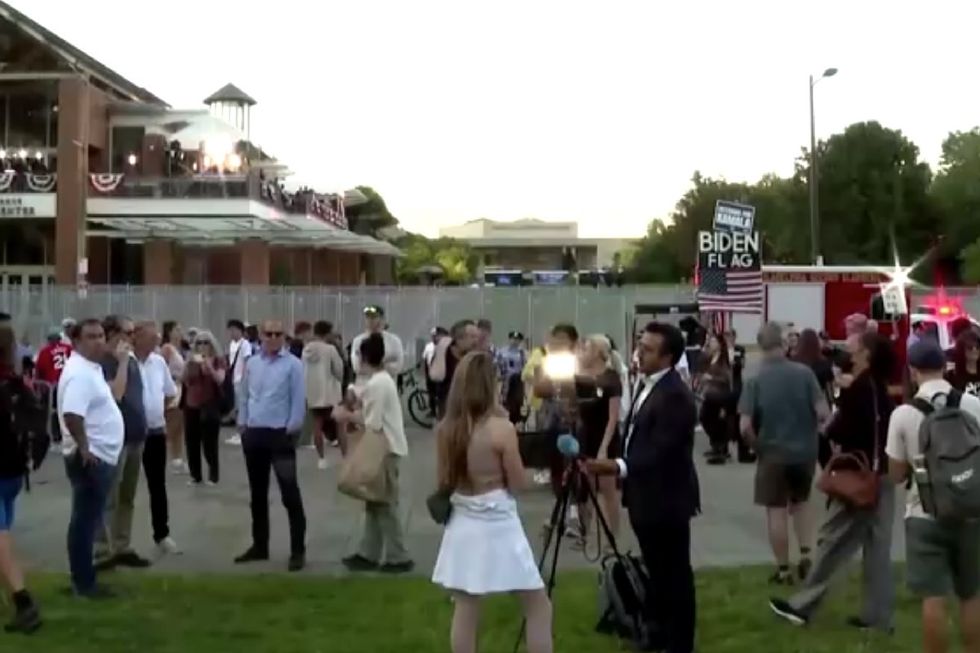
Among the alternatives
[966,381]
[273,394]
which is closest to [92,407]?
[273,394]

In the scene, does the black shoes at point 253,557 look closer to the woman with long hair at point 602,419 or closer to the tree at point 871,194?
the woman with long hair at point 602,419

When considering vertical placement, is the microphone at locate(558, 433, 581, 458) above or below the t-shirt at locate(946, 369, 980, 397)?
below

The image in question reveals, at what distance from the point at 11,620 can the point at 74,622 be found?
37cm

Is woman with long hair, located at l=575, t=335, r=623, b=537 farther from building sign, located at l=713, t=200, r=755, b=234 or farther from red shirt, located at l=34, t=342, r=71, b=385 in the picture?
building sign, located at l=713, t=200, r=755, b=234

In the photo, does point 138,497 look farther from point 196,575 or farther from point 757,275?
point 757,275

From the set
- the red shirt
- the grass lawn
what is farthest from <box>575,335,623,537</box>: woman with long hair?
the red shirt

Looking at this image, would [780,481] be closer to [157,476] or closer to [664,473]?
[664,473]

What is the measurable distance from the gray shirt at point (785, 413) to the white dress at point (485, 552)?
3309 mm

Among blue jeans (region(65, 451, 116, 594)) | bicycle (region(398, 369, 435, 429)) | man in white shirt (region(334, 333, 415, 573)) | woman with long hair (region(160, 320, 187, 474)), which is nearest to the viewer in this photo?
blue jeans (region(65, 451, 116, 594))

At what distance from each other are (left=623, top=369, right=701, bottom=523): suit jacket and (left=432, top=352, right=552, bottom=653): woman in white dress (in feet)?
2.83

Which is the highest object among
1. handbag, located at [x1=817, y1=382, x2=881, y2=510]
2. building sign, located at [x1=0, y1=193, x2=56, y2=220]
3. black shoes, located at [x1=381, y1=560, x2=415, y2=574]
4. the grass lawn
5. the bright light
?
building sign, located at [x1=0, y1=193, x2=56, y2=220]

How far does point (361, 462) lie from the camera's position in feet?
33.3

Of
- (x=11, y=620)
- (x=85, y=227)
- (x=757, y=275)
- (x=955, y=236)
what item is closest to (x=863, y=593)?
(x=11, y=620)

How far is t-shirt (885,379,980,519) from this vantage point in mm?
6707
